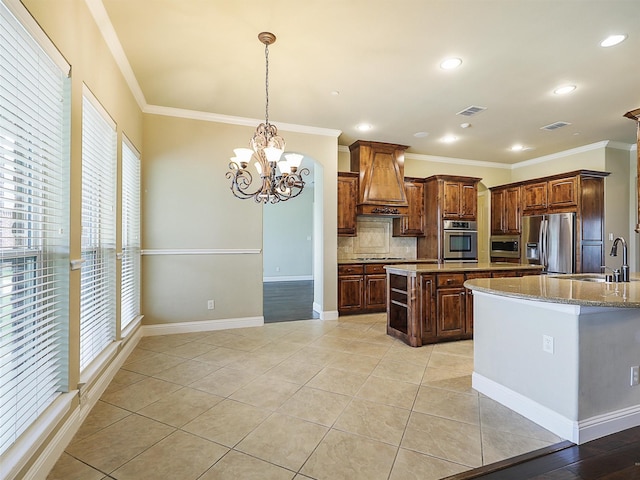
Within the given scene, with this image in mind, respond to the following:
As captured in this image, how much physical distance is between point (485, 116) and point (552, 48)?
159cm

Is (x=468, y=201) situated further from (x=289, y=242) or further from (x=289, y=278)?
(x=289, y=278)

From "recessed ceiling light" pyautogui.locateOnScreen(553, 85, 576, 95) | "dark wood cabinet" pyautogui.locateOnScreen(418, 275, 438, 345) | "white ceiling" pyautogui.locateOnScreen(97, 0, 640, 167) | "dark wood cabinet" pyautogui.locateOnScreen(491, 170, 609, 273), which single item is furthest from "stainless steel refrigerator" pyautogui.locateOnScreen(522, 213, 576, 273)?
"dark wood cabinet" pyautogui.locateOnScreen(418, 275, 438, 345)

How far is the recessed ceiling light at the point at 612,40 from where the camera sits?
263 centimetres

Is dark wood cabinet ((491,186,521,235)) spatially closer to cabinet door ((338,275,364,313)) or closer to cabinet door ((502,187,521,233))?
cabinet door ((502,187,521,233))

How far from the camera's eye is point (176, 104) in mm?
4031

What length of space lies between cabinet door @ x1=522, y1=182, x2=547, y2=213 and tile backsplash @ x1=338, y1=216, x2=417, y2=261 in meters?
2.14

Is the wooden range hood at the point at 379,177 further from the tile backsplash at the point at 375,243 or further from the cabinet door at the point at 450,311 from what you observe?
the cabinet door at the point at 450,311

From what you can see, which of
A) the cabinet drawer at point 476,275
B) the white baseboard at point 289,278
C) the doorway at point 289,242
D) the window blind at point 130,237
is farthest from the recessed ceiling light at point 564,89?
the white baseboard at point 289,278

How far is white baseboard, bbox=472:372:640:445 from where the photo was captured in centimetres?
196

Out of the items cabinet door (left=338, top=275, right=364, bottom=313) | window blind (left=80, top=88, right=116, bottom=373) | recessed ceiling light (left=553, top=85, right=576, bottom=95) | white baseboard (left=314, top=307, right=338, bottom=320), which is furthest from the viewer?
cabinet door (left=338, top=275, right=364, bottom=313)

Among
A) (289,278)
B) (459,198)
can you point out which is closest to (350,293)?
(459,198)

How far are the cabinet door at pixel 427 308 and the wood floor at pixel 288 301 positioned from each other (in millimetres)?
1904

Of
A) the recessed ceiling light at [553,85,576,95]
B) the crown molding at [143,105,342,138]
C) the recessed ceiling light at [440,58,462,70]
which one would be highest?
the recessed ceiling light at [440,58,462,70]

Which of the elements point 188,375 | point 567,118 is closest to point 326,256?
point 188,375
